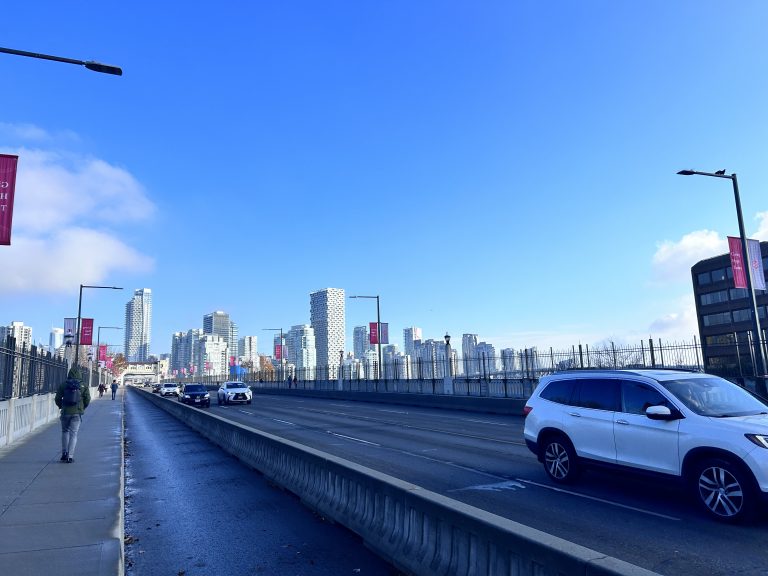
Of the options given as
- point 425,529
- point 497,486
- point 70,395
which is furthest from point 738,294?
point 425,529

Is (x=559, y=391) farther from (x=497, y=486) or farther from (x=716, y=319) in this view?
(x=716, y=319)

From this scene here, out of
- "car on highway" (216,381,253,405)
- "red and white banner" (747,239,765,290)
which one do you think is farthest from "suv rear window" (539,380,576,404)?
"car on highway" (216,381,253,405)

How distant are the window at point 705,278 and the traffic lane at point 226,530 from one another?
4276 inches

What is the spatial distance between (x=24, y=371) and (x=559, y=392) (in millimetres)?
16654

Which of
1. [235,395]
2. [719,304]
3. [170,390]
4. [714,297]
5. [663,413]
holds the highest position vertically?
[714,297]

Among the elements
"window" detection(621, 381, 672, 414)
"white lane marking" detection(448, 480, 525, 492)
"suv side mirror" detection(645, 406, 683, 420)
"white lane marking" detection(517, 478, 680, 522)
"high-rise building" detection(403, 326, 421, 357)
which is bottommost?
"white lane marking" detection(517, 478, 680, 522)

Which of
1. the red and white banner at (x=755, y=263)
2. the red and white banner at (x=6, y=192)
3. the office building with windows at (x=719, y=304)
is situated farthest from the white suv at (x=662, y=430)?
the office building with windows at (x=719, y=304)

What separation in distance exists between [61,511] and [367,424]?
48.3ft

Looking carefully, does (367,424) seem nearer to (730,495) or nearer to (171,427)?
(171,427)

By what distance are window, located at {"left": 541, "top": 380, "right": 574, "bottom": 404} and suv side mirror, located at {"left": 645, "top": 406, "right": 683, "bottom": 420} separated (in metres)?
1.90

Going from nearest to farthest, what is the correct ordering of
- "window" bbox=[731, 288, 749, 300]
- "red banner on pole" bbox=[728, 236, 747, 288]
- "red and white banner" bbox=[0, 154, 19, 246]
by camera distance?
"red and white banner" bbox=[0, 154, 19, 246]
"red banner on pole" bbox=[728, 236, 747, 288]
"window" bbox=[731, 288, 749, 300]

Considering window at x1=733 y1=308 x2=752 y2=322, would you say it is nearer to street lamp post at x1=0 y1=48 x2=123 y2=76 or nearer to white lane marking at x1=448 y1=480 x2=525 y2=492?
white lane marking at x1=448 y1=480 x2=525 y2=492

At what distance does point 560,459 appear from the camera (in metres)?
9.43

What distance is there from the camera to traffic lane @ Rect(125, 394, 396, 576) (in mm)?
5887
